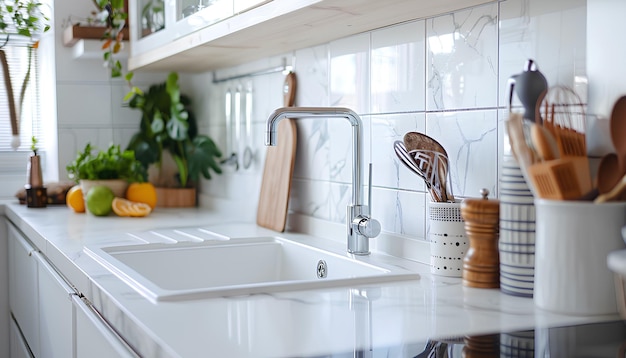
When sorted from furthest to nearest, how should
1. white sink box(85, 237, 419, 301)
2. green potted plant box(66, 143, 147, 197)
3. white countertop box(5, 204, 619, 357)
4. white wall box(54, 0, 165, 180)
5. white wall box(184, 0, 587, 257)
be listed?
white wall box(54, 0, 165, 180) < green potted plant box(66, 143, 147, 197) < white sink box(85, 237, 419, 301) < white wall box(184, 0, 587, 257) < white countertop box(5, 204, 619, 357)

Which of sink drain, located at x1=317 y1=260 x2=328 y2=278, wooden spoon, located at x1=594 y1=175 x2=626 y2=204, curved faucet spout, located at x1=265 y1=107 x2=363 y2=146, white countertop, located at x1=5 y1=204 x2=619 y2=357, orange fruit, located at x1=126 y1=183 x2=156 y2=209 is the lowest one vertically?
sink drain, located at x1=317 y1=260 x2=328 y2=278

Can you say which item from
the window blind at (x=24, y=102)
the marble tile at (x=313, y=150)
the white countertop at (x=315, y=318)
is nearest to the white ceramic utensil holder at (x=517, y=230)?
the white countertop at (x=315, y=318)

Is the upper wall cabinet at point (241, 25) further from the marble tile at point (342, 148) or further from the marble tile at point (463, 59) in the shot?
the marble tile at point (342, 148)

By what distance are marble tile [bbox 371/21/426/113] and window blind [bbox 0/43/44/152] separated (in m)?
1.93

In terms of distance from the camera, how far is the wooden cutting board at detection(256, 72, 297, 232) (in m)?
2.12

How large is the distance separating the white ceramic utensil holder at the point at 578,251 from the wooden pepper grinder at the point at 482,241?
16 cm

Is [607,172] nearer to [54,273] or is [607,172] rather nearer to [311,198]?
[311,198]

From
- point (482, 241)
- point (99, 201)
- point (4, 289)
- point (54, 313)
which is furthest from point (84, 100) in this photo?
point (482, 241)

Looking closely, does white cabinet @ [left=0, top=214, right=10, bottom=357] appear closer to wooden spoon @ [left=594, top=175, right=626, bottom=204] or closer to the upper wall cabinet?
the upper wall cabinet

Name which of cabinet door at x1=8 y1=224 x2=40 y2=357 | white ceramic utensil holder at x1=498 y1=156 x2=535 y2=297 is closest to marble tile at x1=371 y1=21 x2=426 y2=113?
white ceramic utensil holder at x1=498 y1=156 x2=535 y2=297

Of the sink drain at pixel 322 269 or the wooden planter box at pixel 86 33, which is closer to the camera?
the sink drain at pixel 322 269

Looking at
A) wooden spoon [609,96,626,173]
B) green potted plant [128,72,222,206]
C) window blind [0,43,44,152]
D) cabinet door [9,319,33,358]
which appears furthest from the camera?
window blind [0,43,44,152]

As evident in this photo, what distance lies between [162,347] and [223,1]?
42.2 inches

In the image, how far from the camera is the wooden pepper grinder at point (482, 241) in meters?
1.26
